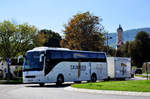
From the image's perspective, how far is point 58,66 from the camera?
2964 cm

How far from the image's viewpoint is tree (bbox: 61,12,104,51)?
58.7 metres

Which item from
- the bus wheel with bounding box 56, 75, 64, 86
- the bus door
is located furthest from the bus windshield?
the bus door

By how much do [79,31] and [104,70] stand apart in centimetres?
2343

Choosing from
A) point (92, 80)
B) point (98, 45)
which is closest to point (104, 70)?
point (92, 80)

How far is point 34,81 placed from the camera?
92.2 feet

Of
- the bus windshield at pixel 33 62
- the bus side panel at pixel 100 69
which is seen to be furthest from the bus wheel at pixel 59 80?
the bus side panel at pixel 100 69

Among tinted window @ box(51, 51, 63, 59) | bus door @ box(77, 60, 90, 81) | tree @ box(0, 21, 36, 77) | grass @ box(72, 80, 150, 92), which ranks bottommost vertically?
grass @ box(72, 80, 150, 92)

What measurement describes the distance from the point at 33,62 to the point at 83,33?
105 feet

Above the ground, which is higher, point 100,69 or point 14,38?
point 14,38

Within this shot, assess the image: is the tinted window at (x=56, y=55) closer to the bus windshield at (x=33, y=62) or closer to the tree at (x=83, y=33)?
the bus windshield at (x=33, y=62)

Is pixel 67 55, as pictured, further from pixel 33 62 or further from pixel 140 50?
pixel 140 50

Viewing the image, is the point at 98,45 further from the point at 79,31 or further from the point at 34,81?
the point at 34,81

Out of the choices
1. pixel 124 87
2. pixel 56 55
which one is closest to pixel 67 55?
pixel 56 55

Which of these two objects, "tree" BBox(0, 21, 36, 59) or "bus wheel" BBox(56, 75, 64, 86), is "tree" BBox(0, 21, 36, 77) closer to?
"tree" BBox(0, 21, 36, 59)
